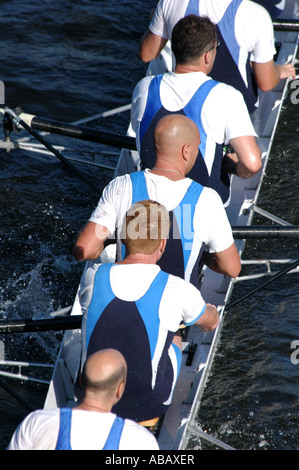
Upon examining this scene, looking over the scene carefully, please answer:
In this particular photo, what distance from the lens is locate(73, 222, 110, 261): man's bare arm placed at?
11.6 ft

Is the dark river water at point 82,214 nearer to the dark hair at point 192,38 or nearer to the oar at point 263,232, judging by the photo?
the oar at point 263,232

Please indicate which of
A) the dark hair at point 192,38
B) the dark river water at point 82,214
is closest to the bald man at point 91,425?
the dark river water at point 82,214

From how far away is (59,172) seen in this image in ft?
26.2

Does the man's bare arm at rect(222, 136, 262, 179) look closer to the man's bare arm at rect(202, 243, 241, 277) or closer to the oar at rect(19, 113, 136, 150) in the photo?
the man's bare arm at rect(202, 243, 241, 277)

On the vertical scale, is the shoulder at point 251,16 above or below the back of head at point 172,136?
above

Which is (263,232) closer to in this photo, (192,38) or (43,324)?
(192,38)

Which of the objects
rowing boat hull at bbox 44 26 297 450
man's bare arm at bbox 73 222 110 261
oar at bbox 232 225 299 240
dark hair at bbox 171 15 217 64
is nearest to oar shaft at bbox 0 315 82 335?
rowing boat hull at bbox 44 26 297 450

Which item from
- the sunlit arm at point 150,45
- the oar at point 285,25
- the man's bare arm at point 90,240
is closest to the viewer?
the man's bare arm at point 90,240

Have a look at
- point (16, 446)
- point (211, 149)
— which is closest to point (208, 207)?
point (211, 149)

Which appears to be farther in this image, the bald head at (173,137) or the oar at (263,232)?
the oar at (263,232)

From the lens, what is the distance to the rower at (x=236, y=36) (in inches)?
175

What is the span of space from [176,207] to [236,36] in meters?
1.67

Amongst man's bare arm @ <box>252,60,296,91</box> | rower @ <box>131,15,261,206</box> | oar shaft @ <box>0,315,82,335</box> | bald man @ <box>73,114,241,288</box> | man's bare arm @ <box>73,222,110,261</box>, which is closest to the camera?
bald man @ <box>73,114,241,288</box>

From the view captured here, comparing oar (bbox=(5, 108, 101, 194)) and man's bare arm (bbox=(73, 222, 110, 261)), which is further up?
man's bare arm (bbox=(73, 222, 110, 261))
